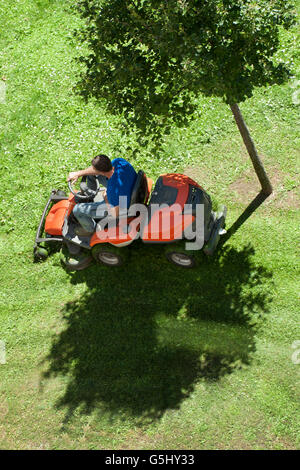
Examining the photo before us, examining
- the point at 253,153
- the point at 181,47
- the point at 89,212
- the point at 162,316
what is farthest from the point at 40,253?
the point at 181,47

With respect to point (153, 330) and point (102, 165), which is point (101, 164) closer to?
point (102, 165)

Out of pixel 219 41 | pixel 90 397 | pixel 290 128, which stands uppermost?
pixel 219 41

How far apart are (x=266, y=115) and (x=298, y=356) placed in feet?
16.1

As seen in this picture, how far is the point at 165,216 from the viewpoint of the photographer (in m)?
6.55

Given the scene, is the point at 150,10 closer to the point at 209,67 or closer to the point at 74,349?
the point at 209,67

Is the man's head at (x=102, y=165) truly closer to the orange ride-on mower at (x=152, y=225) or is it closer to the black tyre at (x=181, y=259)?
the orange ride-on mower at (x=152, y=225)

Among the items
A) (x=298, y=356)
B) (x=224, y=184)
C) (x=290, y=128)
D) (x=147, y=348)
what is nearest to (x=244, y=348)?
(x=298, y=356)

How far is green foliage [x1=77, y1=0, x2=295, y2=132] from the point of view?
18.2 ft

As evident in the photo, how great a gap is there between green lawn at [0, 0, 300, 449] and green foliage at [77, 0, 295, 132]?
1140 millimetres

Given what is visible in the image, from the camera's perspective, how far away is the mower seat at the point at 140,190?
21.2ft

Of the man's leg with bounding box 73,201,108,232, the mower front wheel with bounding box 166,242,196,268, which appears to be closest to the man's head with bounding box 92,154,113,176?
the man's leg with bounding box 73,201,108,232

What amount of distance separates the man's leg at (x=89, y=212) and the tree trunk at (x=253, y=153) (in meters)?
2.47

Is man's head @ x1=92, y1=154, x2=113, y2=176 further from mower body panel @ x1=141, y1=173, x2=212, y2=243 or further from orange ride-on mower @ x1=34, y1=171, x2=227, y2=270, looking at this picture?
mower body panel @ x1=141, y1=173, x2=212, y2=243

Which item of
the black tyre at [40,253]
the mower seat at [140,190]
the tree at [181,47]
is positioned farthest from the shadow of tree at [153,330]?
the tree at [181,47]
